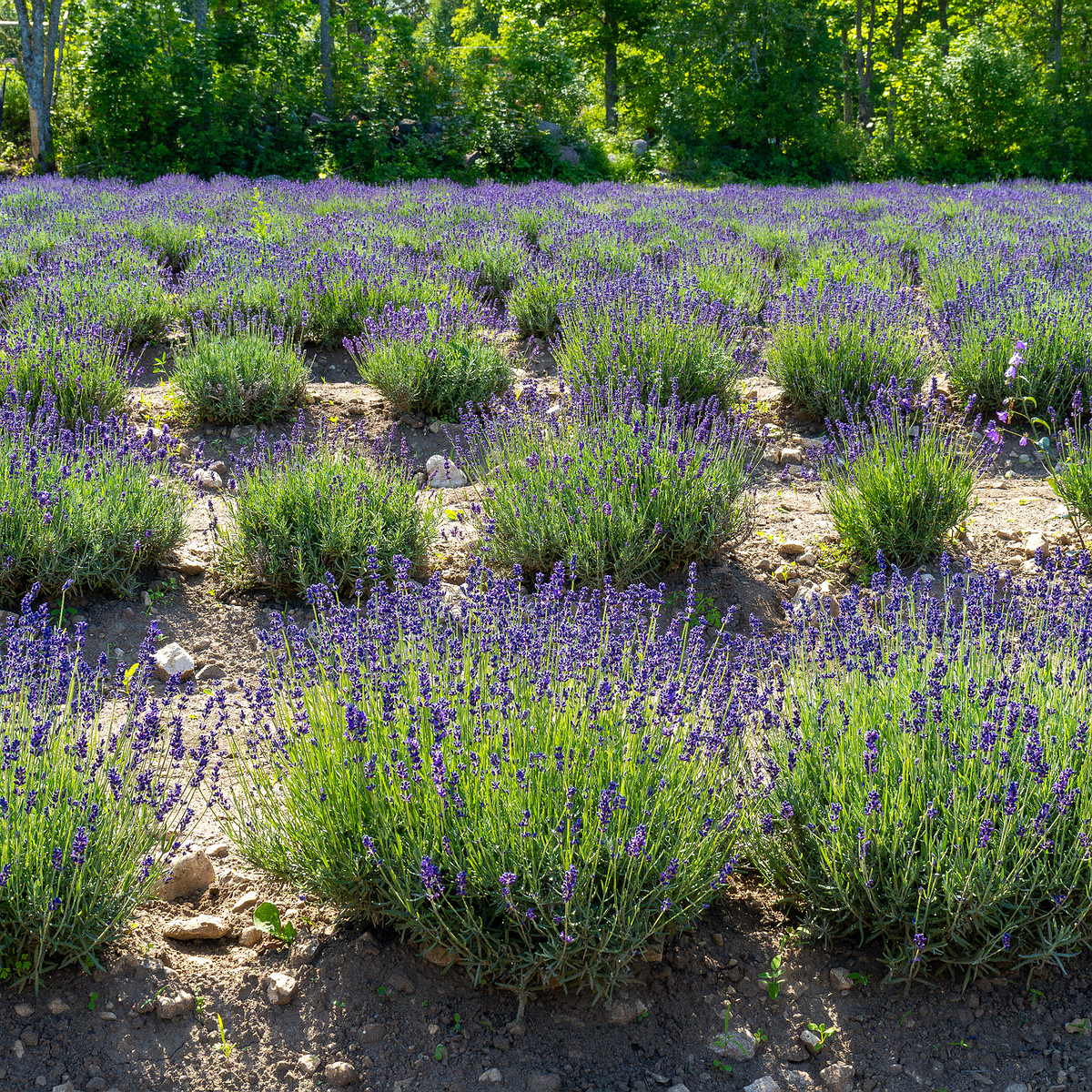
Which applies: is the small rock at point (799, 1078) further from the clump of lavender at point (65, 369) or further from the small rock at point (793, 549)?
the clump of lavender at point (65, 369)

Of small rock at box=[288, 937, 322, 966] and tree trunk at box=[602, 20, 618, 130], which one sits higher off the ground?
tree trunk at box=[602, 20, 618, 130]

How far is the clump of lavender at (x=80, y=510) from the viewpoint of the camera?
11.7ft

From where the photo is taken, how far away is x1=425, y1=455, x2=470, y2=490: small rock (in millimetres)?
4895

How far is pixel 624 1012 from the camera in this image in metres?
2.12

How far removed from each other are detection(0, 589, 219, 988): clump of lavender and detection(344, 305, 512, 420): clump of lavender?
321 centimetres

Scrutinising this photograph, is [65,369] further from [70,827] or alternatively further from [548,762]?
[548,762]

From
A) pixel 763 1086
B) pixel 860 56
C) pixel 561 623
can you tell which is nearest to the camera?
pixel 763 1086

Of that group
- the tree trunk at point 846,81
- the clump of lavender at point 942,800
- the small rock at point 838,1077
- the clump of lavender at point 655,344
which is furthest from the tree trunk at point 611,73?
the small rock at point 838,1077

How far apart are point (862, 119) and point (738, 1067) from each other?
26359 millimetres

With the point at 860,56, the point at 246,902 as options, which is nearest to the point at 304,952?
the point at 246,902

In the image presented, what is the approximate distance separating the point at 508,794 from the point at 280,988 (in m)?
0.69

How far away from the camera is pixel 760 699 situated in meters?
2.48

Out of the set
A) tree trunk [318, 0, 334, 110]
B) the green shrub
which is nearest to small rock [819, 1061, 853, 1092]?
the green shrub

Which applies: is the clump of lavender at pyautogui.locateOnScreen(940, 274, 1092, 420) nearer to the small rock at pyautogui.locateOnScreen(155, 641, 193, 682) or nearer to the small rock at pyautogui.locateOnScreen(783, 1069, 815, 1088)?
the small rock at pyautogui.locateOnScreen(783, 1069, 815, 1088)
